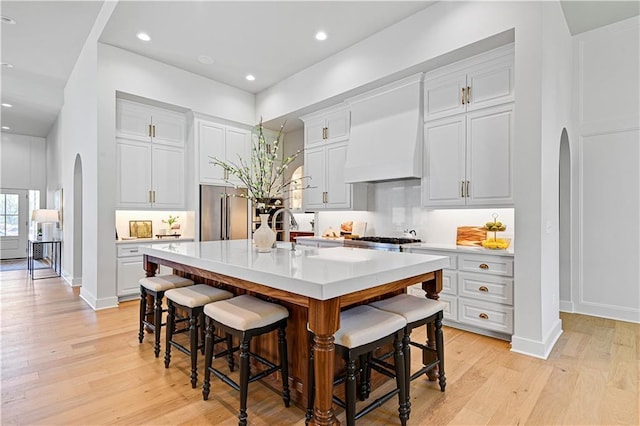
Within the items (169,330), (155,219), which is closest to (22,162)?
(155,219)

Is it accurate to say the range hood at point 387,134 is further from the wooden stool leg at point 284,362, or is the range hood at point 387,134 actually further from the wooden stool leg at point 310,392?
the wooden stool leg at point 310,392

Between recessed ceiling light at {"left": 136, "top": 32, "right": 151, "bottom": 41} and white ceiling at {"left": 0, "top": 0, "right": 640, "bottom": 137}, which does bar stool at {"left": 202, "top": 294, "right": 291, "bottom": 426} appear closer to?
white ceiling at {"left": 0, "top": 0, "right": 640, "bottom": 137}

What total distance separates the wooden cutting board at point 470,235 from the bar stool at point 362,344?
7.50ft

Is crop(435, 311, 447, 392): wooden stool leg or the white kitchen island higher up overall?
the white kitchen island

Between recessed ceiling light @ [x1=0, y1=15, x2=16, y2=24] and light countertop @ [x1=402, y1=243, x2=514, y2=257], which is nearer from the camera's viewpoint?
light countertop @ [x1=402, y1=243, x2=514, y2=257]

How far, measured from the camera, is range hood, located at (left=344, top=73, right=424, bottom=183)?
4.08 metres

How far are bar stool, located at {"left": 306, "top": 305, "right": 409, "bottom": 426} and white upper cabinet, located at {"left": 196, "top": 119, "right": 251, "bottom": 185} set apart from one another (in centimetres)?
404

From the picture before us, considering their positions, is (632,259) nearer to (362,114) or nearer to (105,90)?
(362,114)

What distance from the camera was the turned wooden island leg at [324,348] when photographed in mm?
1613

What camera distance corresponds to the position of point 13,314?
161 inches

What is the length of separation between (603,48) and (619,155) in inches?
50.9

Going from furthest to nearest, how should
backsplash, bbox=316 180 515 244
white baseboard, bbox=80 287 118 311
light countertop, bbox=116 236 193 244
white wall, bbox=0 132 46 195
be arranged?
white wall, bbox=0 132 46 195, light countertop, bbox=116 236 193 244, white baseboard, bbox=80 287 118 311, backsplash, bbox=316 180 515 244

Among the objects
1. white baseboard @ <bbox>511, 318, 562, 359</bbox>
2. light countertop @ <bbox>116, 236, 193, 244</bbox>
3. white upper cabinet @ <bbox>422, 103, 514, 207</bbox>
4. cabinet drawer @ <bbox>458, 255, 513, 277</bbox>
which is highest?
white upper cabinet @ <bbox>422, 103, 514, 207</bbox>

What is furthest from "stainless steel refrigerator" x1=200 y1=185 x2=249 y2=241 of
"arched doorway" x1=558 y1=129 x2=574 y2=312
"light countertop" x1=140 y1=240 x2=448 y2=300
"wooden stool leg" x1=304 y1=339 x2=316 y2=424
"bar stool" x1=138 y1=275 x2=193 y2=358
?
"arched doorway" x1=558 y1=129 x2=574 y2=312
